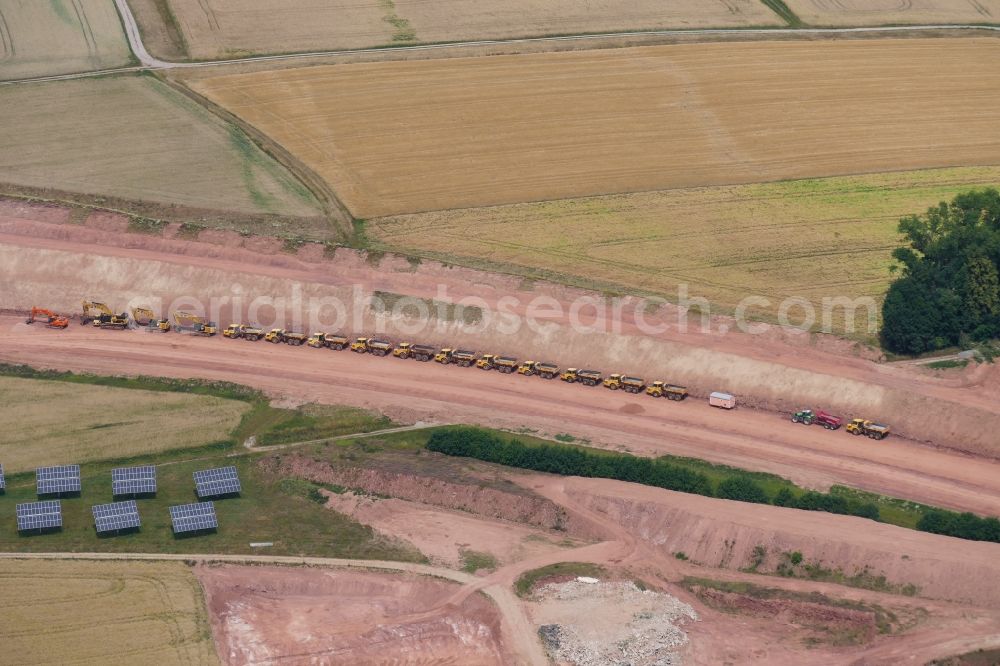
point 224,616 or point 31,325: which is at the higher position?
point 31,325

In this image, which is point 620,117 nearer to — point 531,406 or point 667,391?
point 667,391

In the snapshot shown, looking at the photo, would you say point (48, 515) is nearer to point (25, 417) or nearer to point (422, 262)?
point (25, 417)

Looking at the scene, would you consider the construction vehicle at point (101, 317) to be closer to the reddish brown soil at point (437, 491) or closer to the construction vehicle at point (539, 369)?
the reddish brown soil at point (437, 491)

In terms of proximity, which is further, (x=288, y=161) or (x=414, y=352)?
(x=288, y=161)

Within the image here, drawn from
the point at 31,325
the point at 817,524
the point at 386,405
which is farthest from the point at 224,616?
the point at 31,325

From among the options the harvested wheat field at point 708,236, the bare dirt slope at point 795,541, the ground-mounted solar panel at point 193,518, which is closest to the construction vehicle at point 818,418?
the bare dirt slope at point 795,541

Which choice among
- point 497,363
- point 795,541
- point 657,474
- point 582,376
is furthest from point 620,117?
point 795,541
